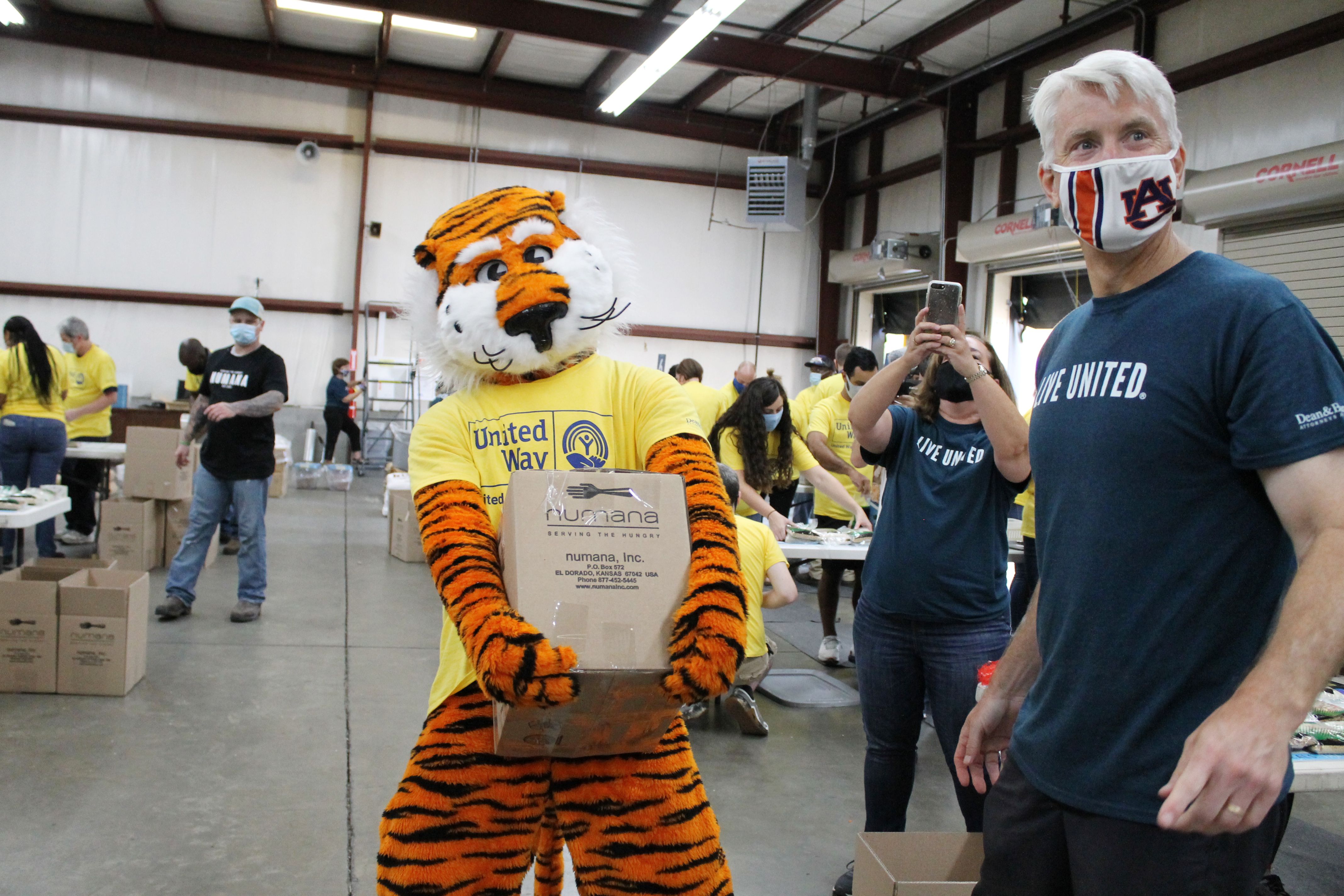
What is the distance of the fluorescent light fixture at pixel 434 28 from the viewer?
10656 millimetres

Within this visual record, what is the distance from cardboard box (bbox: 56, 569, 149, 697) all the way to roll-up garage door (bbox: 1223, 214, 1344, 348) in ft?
22.3

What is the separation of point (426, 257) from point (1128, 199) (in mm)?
1270

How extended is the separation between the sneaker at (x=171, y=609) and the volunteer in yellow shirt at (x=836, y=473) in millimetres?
3285

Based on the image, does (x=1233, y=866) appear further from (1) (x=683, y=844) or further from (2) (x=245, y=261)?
(2) (x=245, y=261)

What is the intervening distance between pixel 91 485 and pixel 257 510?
2.60m

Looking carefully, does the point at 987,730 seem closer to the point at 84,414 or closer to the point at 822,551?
the point at 822,551

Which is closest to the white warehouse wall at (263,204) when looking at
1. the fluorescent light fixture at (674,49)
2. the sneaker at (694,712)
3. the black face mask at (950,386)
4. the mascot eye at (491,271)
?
the fluorescent light fixture at (674,49)

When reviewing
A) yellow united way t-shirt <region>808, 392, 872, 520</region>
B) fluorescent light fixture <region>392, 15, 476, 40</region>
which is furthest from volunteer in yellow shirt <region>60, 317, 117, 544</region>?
fluorescent light fixture <region>392, 15, 476, 40</region>

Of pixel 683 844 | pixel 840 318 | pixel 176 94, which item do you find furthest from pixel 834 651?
pixel 176 94

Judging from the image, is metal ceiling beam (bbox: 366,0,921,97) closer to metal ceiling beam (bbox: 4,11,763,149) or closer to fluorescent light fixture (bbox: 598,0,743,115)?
fluorescent light fixture (bbox: 598,0,743,115)

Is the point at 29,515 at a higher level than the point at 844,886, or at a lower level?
higher

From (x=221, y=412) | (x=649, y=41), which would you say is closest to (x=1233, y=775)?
(x=221, y=412)

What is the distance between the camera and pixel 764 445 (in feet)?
16.7

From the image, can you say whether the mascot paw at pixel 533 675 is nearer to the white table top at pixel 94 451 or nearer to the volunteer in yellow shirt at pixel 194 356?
the white table top at pixel 94 451
